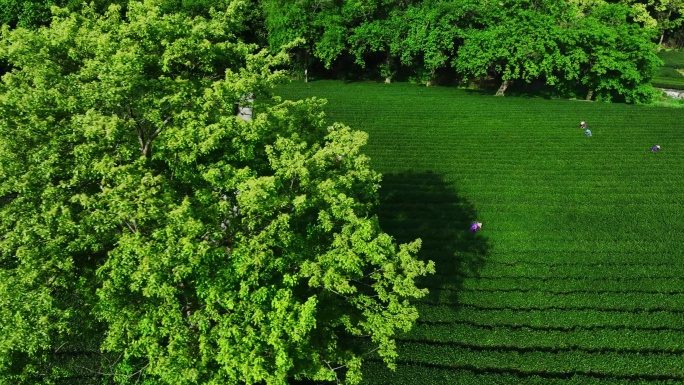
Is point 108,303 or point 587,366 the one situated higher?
point 108,303

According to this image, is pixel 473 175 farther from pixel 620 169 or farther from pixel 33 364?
pixel 33 364

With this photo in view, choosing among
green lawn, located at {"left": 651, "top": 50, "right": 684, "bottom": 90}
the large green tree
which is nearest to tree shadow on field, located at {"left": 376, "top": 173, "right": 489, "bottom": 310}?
the large green tree

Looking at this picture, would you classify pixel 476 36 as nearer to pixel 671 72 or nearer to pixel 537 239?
pixel 537 239

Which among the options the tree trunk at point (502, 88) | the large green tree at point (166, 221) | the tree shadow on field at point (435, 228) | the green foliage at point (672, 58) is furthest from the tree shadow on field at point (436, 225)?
the green foliage at point (672, 58)

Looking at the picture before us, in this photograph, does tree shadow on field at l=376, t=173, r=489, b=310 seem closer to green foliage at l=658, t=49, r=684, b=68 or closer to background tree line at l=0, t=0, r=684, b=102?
Result: background tree line at l=0, t=0, r=684, b=102

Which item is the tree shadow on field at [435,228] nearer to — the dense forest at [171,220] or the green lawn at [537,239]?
the green lawn at [537,239]

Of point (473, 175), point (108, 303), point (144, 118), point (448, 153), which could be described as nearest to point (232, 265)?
point (108, 303)
